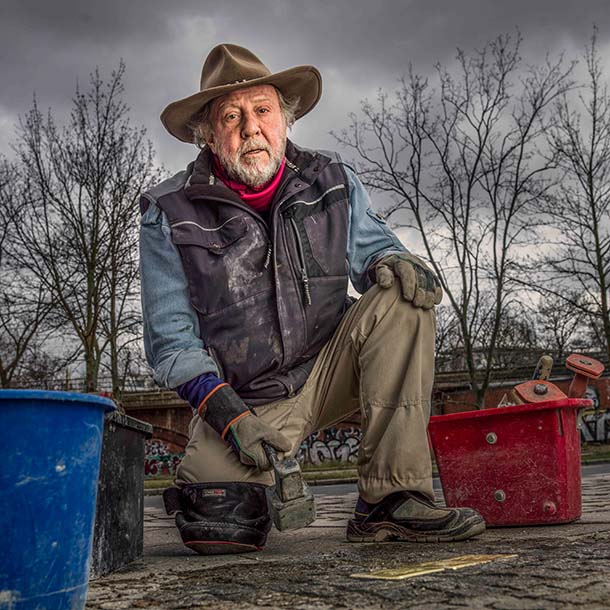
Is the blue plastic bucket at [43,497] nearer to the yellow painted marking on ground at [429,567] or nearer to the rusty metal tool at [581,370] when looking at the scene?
the yellow painted marking on ground at [429,567]

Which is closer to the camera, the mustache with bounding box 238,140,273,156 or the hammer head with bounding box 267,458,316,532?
the hammer head with bounding box 267,458,316,532

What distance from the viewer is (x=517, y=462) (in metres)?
3.17

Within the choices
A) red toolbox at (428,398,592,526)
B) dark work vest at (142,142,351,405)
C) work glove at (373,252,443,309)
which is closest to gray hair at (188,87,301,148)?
dark work vest at (142,142,351,405)

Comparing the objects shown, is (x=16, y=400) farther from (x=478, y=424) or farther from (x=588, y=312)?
(x=588, y=312)

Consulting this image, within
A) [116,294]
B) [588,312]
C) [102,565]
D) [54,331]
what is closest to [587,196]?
[588,312]

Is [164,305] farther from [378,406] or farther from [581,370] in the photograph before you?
[581,370]

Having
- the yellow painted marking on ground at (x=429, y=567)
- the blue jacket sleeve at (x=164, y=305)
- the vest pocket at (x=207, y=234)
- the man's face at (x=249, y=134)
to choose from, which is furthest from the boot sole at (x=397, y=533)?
the man's face at (x=249, y=134)

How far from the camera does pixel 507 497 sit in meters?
3.20

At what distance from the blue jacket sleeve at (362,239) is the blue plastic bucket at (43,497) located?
2034mm

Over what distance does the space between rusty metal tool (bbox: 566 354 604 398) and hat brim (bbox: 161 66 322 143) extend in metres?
1.73

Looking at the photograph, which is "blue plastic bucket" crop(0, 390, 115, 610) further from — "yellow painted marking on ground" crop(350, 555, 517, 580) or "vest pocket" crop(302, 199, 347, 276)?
"vest pocket" crop(302, 199, 347, 276)

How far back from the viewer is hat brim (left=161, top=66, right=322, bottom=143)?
341 cm

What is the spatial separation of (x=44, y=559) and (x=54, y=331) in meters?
17.1

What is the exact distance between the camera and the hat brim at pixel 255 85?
3.41 metres
